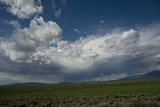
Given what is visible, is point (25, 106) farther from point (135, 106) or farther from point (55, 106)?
point (135, 106)

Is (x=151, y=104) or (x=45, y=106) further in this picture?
(x=45, y=106)

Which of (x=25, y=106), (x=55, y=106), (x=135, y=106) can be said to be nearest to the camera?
(x=135, y=106)

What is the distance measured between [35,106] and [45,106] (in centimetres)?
156

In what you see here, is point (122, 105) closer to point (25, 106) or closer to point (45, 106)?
point (45, 106)

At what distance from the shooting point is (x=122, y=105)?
24219 millimetres

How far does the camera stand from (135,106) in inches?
941

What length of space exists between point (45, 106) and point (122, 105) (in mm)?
10628

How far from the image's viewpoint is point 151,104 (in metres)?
A: 24.1

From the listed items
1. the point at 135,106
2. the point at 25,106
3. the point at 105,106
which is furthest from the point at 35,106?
the point at 135,106

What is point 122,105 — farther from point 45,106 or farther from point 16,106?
point 16,106

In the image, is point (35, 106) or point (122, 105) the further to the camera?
point (35, 106)

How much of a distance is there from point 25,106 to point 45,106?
2.88 m

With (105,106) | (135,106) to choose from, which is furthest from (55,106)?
(135,106)

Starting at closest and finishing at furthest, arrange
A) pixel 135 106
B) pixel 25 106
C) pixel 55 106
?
pixel 135 106 < pixel 55 106 < pixel 25 106
